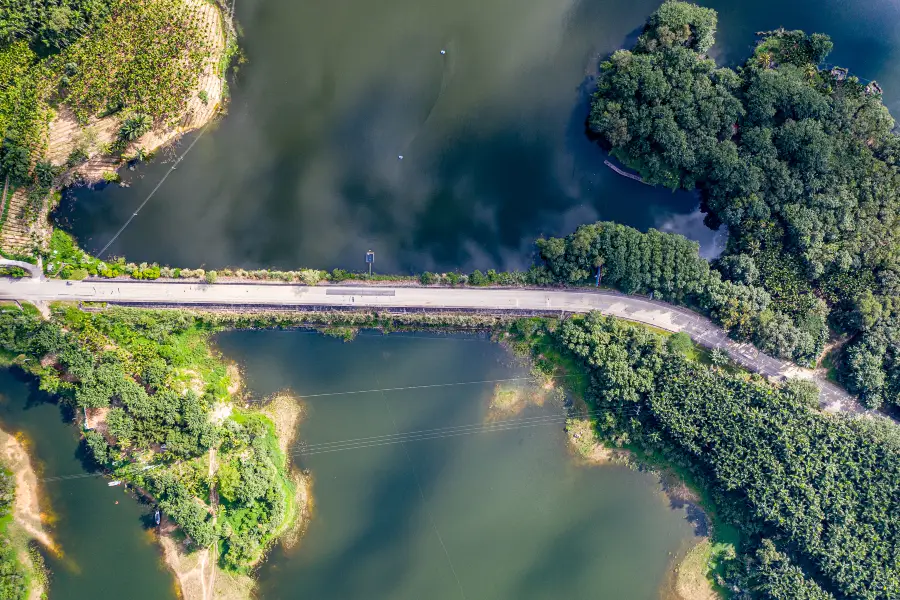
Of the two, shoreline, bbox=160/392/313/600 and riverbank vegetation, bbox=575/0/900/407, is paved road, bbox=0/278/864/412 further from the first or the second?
shoreline, bbox=160/392/313/600

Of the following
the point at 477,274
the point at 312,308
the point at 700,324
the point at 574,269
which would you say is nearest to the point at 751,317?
the point at 700,324

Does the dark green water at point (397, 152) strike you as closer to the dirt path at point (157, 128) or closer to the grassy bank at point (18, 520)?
the dirt path at point (157, 128)

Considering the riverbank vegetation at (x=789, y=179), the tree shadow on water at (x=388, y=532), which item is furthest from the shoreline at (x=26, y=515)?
the riverbank vegetation at (x=789, y=179)

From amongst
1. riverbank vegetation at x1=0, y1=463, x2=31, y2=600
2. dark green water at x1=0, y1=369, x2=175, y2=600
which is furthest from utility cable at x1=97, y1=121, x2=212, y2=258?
riverbank vegetation at x1=0, y1=463, x2=31, y2=600

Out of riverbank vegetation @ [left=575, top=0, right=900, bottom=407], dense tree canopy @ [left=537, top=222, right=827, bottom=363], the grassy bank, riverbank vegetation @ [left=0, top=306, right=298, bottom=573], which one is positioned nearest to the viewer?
riverbank vegetation @ [left=0, top=306, right=298, bottom=573]

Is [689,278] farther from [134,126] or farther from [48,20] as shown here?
[48,20]

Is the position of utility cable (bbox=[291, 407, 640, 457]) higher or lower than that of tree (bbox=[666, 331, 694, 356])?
lower

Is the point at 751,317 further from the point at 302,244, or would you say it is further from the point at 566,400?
the point at 302,244
